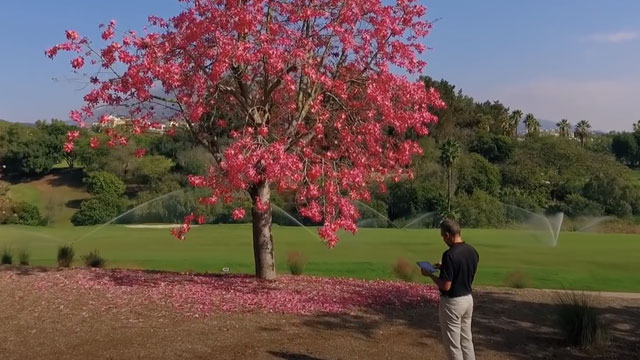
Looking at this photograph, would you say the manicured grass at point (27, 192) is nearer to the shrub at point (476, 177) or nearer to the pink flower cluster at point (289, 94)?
the shrub at point (476, 177)

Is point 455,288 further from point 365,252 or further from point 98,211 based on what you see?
point 98,211

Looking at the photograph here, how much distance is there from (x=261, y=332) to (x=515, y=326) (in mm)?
4096

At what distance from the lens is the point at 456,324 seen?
7.05 meters

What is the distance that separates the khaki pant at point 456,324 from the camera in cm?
698

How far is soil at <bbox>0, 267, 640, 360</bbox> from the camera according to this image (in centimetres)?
851

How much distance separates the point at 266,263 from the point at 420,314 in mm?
3757

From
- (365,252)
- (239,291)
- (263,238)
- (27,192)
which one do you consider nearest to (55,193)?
(27,192)

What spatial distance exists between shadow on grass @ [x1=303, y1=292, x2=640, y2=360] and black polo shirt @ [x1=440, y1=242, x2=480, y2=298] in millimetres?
2479

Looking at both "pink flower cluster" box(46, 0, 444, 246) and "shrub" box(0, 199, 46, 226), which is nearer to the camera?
"pink flower cluster" box(46, 0, 444, 246)

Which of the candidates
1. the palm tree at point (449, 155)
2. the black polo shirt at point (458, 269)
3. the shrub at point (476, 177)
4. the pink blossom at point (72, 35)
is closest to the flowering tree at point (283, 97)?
the pink blossom at point (72, 35)

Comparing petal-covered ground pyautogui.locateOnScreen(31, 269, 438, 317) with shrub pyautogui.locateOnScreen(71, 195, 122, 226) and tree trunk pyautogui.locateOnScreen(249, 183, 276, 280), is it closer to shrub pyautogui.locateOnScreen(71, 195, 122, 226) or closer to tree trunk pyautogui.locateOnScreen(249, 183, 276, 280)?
tree trunk pyautogui.locateOnScreen(249, 183, 276, 280)

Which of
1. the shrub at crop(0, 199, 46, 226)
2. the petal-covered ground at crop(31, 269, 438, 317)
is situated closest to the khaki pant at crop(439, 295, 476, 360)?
the petal-covered ground at crop(31, 269, 438, 317)

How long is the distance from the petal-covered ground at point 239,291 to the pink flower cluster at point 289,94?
149cm

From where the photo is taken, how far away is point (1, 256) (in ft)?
62.4
